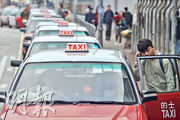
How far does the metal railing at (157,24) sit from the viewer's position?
53.1 feet

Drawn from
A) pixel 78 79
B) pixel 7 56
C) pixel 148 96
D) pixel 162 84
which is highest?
pixel 78 79

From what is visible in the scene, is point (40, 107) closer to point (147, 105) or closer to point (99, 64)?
point (99, 64)

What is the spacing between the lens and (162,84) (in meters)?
7.73

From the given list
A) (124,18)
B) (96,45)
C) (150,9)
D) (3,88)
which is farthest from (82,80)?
(124,18)

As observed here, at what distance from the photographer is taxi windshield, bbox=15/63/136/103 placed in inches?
251

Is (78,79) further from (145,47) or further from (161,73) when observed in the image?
(145,47)

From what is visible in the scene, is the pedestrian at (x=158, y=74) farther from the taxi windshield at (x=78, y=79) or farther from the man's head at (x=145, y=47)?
the taxi windshield at (x=78, y=79)

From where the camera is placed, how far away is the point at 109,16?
28.1m

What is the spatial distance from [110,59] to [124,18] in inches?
749

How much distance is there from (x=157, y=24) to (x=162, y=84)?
10.5 metres

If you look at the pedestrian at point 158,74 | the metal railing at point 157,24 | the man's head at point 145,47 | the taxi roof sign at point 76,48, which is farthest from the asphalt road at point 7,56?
the taxi roof sign at point 76,48

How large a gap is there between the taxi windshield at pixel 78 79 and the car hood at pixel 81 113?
0.36 meters
